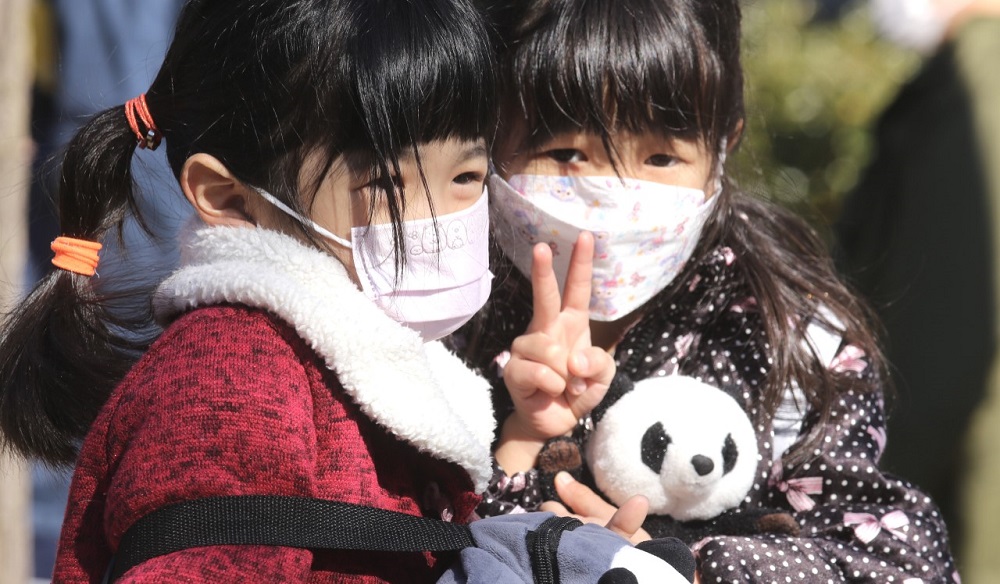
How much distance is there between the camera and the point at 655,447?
5.65 feet

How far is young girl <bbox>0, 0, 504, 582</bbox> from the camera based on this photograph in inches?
48.8

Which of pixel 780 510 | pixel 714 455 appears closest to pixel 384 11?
pixel 714 455

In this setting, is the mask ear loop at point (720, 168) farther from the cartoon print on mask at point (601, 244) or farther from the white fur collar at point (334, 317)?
the white fur collar at point (334, 317)

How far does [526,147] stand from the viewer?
1.84 meters

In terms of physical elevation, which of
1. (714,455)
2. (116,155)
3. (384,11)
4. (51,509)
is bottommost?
(51,509)

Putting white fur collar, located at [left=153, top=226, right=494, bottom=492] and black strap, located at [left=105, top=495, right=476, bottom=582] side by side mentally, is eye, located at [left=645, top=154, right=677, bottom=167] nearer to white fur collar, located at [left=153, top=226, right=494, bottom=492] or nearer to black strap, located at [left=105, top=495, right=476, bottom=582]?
white fur collar, located at [left=153, top=226, right=494, bottom=492]

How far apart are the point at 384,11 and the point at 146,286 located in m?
0.60

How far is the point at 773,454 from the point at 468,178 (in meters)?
0.79

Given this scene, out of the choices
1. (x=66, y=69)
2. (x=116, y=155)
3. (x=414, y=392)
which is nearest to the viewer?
(x=414, y=392)

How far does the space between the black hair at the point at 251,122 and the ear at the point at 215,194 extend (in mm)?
25

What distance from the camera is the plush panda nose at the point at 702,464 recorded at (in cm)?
168

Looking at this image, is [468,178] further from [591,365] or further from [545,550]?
[545,550]

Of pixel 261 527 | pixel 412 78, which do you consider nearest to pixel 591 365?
pixel 412 78

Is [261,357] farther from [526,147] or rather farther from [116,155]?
[526,147]
